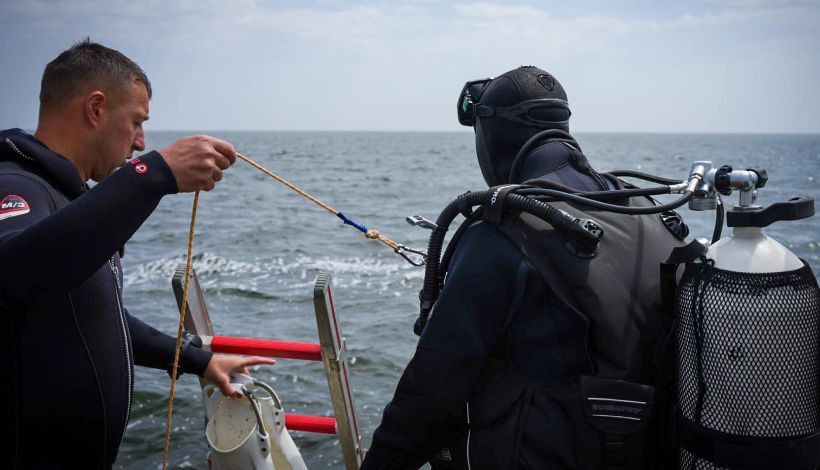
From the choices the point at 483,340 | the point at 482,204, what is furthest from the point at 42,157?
the point at 483,340

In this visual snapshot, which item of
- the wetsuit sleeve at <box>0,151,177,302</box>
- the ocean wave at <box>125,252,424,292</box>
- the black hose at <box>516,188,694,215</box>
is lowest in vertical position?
the ocean wave at <box>125,252,424,292</box>

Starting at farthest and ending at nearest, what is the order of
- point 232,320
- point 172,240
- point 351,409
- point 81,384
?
point 172,240, point 232,320, point 351,409, point 81,384

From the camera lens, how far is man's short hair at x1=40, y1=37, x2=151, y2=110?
8.14 feet

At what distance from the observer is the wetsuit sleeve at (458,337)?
218 centimetres

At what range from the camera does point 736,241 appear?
209 cm

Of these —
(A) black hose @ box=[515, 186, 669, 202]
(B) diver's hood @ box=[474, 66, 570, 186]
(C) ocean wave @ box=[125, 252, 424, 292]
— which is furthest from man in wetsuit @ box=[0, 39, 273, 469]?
(C) ocean wave @ box=[125, 252, 424, 292]

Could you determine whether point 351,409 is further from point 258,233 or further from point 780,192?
point 780,192

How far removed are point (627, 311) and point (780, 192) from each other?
3617cm

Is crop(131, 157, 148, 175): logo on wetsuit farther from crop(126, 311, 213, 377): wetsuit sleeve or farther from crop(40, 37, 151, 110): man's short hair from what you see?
crop(126, 311, 213, 377): wetsuit sleeve

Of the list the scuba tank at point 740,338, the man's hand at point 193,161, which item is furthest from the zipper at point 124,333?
the scuba tank at point 740,338

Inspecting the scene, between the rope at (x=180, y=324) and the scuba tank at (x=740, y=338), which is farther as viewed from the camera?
the rope at (x=180, y=324)

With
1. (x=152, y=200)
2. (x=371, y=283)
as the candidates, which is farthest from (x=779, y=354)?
(x=371, y=283)

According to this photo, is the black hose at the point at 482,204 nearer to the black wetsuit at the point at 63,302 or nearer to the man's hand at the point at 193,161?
the man's hand at the point at 193,161

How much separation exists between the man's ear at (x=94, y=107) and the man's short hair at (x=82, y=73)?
0.04 meters
